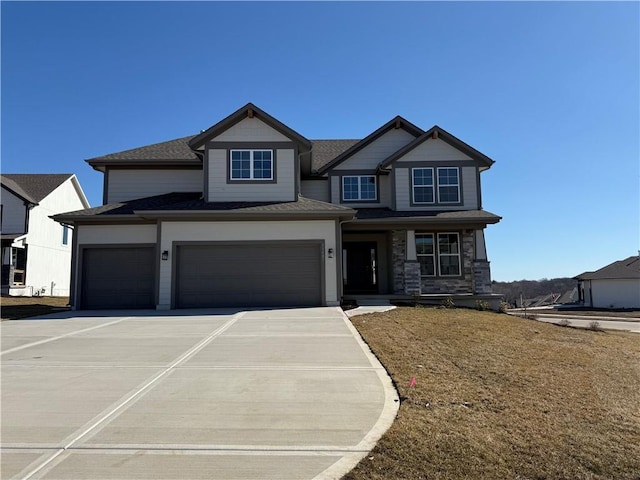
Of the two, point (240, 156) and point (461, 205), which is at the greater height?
point (240, 156)

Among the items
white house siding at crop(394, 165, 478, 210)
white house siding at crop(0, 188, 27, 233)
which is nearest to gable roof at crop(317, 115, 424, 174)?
white house siding at crop(394, 165, 478, 210)

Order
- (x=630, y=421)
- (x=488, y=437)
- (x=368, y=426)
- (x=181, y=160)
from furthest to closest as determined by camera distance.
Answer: (x=181, y=160) < (x=630, y=421) < (x=368, y=426) < (x=488, y=437)

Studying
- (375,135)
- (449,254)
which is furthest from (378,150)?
(449,254)

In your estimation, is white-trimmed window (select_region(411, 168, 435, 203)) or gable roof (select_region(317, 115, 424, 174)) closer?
white-trimmed window (select_region(411, 168, 435, 203))

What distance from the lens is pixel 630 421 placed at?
511 centimetres

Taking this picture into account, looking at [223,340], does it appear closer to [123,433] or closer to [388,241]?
[123,433]

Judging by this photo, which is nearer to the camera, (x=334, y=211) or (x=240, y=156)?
(x=334, y=211)

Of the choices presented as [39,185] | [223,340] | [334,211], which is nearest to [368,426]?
[223,340]

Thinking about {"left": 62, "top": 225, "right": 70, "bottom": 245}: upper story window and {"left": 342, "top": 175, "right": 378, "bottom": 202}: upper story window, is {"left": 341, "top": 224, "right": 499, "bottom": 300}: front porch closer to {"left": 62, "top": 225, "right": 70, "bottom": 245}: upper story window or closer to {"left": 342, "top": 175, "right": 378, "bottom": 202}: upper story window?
{"left": 342, "top": 175, "right": 378, "bottom": 202}: upper story window

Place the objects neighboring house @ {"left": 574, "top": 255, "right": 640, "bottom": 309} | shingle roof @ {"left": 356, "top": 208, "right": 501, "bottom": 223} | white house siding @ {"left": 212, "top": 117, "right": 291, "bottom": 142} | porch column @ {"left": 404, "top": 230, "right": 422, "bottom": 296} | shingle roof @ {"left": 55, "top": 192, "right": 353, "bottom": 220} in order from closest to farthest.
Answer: shingle roof @ {"left": 55, "top": 192, "right": 353, "bottom": 220}
white house siding @ {"left": 212, "top": 117, "right": 291, "bottom": 142}
shingle roof @ {"left": 356, "top": 208, "right": 501, "bottom": 223}
porch column @ {"left": 404, "top": 230, "right": 422, "bottom": 296}
neighboring house @ {"left": 574, "top": 255, "right": 640, "bottom": 309}

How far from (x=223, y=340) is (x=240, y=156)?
8.78 metres

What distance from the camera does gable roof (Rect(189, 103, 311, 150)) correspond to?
1583cm

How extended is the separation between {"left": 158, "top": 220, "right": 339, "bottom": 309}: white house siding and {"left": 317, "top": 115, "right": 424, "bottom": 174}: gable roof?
179 inches

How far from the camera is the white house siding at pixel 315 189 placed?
62.5 ft
